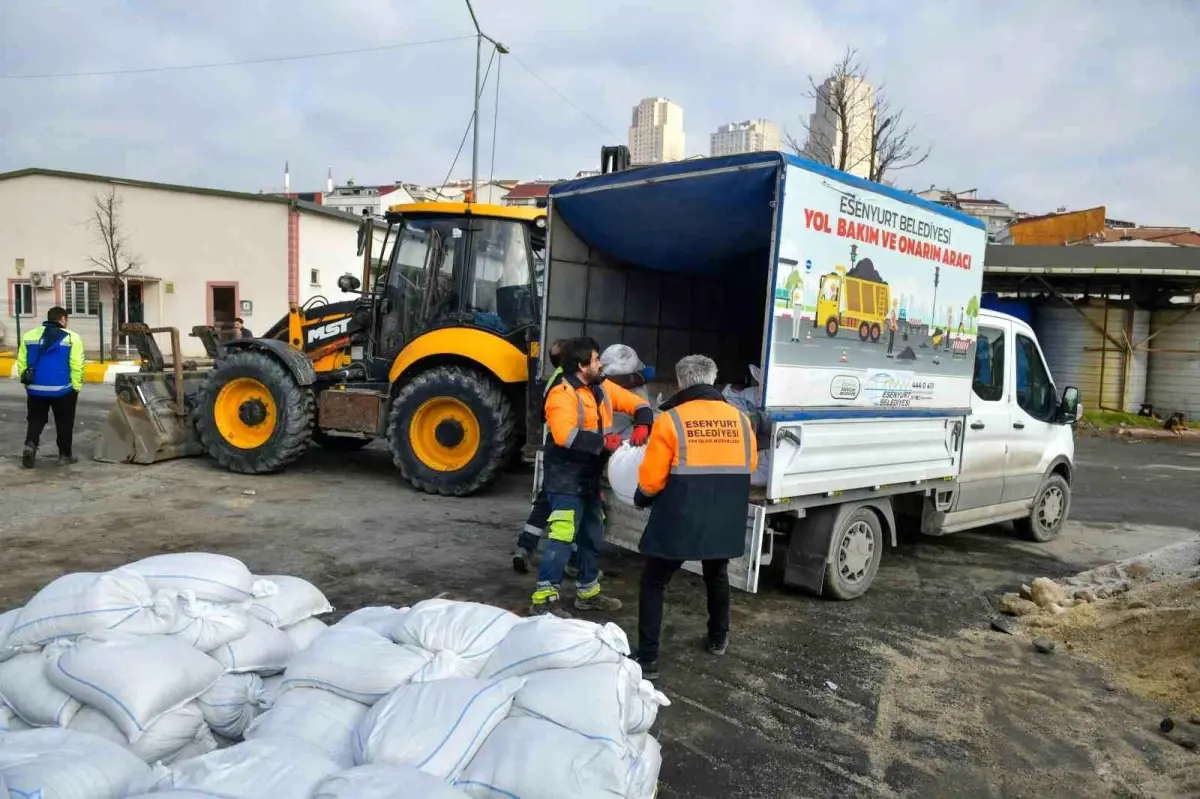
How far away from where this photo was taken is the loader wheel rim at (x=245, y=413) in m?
8.33

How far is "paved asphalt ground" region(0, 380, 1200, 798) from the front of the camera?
3.39 meters

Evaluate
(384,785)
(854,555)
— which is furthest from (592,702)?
(854,555)

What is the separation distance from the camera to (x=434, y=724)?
241 centimetres

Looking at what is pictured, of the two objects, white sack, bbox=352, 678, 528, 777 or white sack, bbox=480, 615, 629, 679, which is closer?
white sack, bbox=352, 678, 528, 777

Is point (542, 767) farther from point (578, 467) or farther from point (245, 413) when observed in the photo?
point (245, 413)

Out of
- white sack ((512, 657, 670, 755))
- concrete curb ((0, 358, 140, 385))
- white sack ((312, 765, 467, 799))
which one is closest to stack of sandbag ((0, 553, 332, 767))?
white sack ((312, 765, 467, 799))

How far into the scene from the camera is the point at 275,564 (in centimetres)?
557

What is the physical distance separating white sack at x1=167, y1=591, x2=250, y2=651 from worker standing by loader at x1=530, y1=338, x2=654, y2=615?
1.99 meters

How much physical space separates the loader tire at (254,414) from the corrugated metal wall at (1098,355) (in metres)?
15.0

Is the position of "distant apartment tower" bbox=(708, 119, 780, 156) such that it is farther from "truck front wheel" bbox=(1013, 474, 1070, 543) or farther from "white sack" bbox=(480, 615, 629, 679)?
"white sack" bbox=(480, 615, 629, 679)

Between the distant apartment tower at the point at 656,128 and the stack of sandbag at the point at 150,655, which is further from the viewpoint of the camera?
the distant apartment tower at the point at 656,128

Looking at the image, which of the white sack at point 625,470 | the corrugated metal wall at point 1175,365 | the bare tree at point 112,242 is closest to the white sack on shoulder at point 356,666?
the white sack at point 625,470

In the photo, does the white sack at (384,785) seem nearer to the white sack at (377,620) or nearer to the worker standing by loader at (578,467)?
the white sack at (377,620)

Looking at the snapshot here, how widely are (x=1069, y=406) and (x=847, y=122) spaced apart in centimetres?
975
